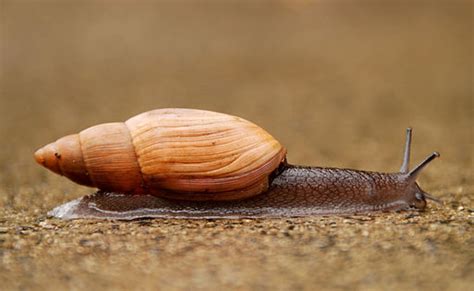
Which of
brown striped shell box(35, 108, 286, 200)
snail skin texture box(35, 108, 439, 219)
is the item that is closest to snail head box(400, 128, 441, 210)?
snail skin texture box(35, 108, 439, 219)

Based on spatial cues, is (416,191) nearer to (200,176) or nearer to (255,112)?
(200,176)

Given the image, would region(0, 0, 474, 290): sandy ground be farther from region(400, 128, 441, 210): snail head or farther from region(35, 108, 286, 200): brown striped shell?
region(35, 108, 286, 200): brown striped shell

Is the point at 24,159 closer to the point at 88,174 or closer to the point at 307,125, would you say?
the point at 88,174

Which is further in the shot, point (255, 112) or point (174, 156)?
point (255, 112)

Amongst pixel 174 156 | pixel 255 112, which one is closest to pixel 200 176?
pixel 174 156

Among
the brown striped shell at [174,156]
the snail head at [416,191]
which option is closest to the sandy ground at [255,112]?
the snail head at [416,191]

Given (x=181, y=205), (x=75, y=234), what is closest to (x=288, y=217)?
(x=181, y=205)

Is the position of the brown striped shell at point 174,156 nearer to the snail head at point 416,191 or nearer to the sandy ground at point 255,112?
the sandy ground at point 255,112

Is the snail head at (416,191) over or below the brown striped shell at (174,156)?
below
